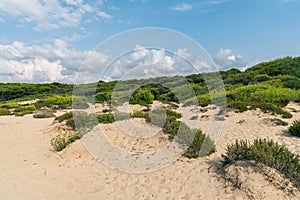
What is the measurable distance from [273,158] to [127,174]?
4.13 metres

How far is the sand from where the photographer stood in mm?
5711

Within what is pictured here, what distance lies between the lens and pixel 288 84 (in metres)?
20.8

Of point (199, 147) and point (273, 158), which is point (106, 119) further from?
point (273, 158)

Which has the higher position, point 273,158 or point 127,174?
point 273,158

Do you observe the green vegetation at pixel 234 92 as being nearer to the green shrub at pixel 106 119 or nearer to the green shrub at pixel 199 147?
the green shrub at pixel 199 147

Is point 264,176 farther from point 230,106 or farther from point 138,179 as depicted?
point 230,106

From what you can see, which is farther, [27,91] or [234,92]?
[27,91]

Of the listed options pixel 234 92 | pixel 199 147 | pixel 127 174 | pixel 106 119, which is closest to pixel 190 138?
pixel 199 147

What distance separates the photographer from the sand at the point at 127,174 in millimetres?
5711

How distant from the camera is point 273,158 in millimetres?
5738

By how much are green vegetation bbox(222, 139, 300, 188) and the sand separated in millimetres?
249

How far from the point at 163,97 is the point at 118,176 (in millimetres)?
21123

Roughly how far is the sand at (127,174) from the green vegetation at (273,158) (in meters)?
0.25

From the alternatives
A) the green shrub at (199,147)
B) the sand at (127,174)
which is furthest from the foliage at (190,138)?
the sand at (127,174)
